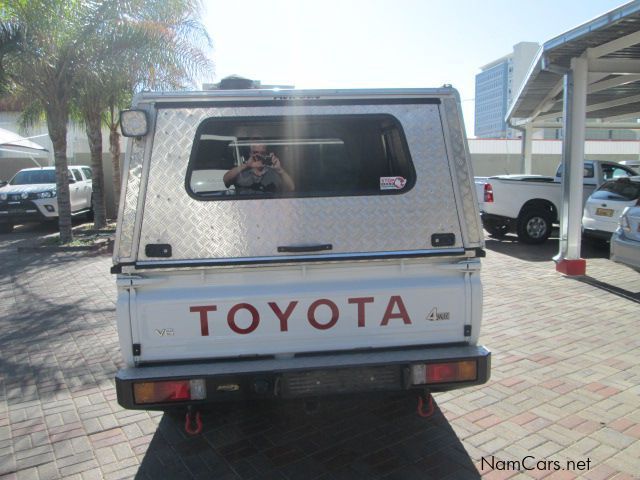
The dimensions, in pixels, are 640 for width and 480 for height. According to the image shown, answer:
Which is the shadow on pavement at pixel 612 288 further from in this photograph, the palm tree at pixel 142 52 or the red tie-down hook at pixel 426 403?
the palm tree at pixel 142 52

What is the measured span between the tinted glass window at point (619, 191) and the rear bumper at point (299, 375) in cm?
694

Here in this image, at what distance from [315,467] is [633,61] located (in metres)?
8.02

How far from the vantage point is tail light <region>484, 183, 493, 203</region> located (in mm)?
10875

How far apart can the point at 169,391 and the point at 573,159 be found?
6.88m

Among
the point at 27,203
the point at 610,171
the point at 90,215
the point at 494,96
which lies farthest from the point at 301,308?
the point at 494,96

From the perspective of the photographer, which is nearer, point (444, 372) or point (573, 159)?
point (444, 372)

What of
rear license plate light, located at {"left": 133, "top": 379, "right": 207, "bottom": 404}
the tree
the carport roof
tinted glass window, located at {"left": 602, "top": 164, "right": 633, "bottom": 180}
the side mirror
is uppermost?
the tree

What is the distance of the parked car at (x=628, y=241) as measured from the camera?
632 cm

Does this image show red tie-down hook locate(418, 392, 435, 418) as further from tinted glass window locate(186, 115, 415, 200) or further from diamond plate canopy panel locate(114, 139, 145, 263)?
diamond plate canopy panel locate(114, 139, 145, 263)

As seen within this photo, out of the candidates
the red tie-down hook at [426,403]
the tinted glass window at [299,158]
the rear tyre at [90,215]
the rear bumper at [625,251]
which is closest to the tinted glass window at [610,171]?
the rear bumper at [625,251]

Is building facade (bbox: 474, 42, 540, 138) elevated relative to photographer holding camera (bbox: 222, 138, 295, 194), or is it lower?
elevated

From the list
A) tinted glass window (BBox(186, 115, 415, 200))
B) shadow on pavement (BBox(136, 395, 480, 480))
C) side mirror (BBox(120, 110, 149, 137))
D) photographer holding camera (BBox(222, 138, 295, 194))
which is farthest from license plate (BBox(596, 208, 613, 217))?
side mirror (BBox(120, 110, 149, 137))

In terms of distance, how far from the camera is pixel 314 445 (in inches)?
132

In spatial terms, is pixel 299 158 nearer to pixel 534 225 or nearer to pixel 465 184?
pixel 465 184
